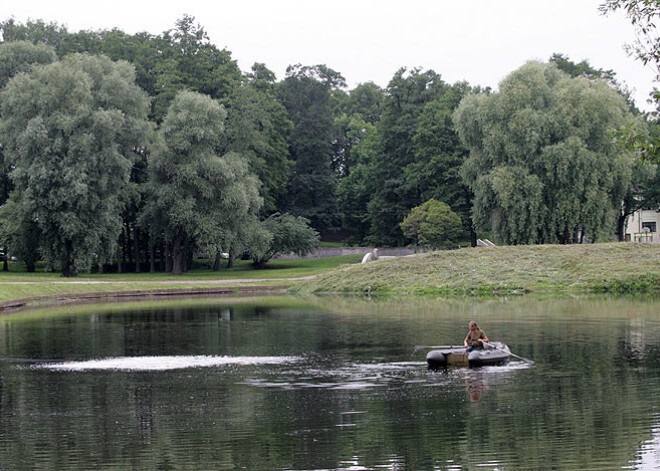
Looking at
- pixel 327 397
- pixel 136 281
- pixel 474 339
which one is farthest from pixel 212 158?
pixel 327 397

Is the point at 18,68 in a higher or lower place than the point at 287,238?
higher

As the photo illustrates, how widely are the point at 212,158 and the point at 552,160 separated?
28.3 metres

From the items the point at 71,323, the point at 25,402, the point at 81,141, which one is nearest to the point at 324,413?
the point at 25,402

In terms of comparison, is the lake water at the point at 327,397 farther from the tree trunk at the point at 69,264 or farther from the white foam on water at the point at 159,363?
the tree trunk at the point at 69,264

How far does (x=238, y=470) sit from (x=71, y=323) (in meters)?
27.8

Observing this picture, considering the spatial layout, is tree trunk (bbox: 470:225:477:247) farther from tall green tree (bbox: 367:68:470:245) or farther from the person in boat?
the person in boat

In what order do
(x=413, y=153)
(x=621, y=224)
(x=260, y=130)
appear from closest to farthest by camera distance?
(x=621, y=224), (x=260, y=130), (x=413, y=153)

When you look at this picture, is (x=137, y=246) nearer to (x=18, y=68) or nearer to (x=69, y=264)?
(x=69, y=264)

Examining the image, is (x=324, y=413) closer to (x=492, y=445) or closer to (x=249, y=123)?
(x=492, y=445)

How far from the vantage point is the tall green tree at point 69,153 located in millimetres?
64188

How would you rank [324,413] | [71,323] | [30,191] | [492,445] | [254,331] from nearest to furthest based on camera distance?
[492,445] < [324,413] < [254,331] < [71,323] < [30,191]

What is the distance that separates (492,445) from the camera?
49.1ft

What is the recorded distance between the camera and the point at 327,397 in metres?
20.0

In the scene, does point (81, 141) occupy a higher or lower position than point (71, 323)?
higher
